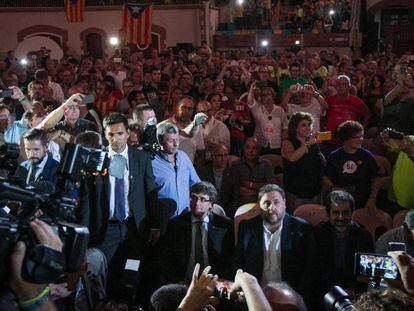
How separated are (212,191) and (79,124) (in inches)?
78.0

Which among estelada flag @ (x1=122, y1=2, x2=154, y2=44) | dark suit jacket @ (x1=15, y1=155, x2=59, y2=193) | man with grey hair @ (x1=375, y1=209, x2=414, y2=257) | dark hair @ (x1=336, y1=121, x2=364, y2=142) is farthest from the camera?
estelada flag @ (x1=122, y1=2, x2=154, y2=44)

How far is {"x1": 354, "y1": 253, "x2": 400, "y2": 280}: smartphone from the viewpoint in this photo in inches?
119

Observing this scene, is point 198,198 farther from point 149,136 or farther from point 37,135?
point 37,135

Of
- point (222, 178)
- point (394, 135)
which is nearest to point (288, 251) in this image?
point (394, 135)

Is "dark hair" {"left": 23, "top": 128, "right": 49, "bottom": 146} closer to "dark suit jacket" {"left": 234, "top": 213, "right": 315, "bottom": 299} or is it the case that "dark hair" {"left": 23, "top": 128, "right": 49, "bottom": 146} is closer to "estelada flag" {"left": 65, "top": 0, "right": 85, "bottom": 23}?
"dark suit jacket" {"left": 234, "top": 213, "right": 315, "bottom": 299}

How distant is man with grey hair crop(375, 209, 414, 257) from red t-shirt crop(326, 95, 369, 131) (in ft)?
10.7

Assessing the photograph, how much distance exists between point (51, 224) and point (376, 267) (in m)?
1.77

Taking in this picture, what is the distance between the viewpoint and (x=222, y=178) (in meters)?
5.80

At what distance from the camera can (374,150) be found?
692cm

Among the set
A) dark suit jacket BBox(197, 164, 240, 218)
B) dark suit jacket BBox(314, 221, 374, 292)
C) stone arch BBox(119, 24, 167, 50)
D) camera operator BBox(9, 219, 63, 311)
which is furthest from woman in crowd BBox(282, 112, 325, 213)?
stone arch BBox(119, 24, 167, 50)

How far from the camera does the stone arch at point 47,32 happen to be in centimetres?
2203

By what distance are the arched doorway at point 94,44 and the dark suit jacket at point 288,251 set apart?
19294mm

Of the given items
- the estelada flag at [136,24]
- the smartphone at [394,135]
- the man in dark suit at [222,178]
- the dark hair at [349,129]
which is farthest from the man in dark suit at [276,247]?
the estelada flag at [136,24]

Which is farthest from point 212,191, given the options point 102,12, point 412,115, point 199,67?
point 102,12
